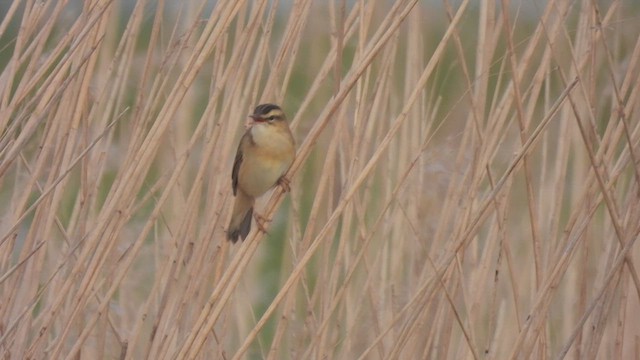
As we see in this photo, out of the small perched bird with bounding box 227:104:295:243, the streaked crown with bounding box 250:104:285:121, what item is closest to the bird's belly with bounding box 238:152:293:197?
the small perched bird with bounding box 227:104:295:243

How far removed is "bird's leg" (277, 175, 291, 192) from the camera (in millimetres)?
2484

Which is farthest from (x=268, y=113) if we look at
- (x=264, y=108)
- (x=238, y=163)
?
(x=238, y=163)

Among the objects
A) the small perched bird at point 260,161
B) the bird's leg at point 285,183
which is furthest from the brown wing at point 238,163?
the bird's leg at point 285,183

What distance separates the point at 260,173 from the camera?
8.71ft

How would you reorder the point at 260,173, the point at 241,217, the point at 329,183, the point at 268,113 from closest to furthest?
1. the point at 329,183
2. the point at 268,113
3. the point at 260,173
4. the point at 241,217

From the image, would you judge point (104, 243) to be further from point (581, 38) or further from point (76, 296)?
point (581, 38)

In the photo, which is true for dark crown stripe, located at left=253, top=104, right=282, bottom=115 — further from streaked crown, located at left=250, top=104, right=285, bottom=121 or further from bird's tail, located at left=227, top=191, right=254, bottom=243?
bird's tail, located at left=227, top=191, right=254, bottom=243

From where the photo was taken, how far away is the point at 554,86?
17.6 ft

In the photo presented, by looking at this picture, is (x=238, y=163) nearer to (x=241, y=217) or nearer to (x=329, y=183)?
(x=241, y=217)

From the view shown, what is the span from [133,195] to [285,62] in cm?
47

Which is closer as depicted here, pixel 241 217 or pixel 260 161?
pixel 260 161

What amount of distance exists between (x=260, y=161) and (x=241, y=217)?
7.3 inches

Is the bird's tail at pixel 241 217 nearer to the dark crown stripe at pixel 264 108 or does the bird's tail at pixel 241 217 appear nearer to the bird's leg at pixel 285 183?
the bird's leg at pixel 285 183

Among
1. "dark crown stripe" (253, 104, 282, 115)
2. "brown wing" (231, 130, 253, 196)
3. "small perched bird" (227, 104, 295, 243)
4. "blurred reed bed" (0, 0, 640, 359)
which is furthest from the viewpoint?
"brown wing" (231, 130, 253, 196)
